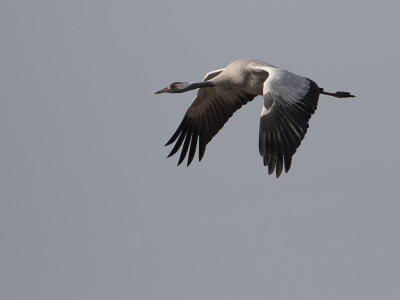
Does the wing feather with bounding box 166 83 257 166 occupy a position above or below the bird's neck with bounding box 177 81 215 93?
below

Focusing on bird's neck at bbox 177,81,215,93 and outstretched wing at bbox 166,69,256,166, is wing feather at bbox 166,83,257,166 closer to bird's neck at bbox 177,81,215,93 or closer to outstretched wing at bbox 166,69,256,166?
outstretched wing at bbox 166,69,256,166

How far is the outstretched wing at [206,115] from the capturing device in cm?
2078

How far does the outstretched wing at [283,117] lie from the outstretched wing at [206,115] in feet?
8.56

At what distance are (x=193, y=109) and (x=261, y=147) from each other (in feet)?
13.9

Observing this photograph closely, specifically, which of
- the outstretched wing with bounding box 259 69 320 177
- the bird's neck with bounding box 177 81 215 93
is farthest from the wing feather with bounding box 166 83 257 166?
the outstretched wing with bounding box 259 69 320 177

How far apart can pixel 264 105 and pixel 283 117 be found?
1.70 feet

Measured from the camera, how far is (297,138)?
Answer: 1703 centimetres

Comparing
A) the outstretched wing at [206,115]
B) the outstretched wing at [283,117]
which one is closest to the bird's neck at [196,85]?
the outstretched wing at [206,115]

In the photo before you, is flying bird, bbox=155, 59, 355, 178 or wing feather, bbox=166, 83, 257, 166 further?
wing feather, bbox=166, 83, 257, 166

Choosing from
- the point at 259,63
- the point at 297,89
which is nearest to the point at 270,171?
the point at 297,89

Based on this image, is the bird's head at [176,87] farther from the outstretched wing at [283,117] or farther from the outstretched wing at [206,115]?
the outstretched wing at [283,117]

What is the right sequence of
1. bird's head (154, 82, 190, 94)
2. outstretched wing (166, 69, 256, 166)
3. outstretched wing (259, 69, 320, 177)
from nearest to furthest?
outstretched wing (259, 69, 320, 177) < bird's head (154, 82, 190, 94) < outstretched wing (166, 69, 256, 166)

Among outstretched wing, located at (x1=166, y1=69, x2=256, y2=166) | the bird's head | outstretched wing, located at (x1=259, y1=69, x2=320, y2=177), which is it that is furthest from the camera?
outstretched wing, located at (x1=166, y1=69, x2=256, y2=166)

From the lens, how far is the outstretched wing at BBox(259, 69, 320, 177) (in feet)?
55.6
